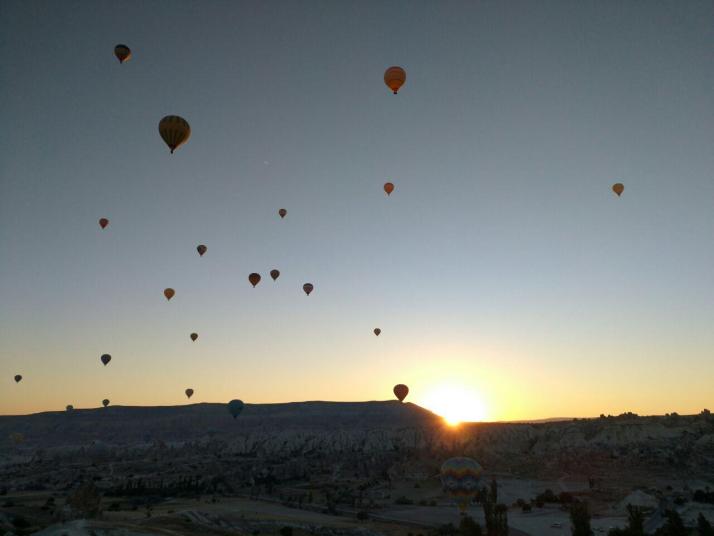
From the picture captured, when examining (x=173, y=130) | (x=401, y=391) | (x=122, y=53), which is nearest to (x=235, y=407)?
(x=401, y=391)

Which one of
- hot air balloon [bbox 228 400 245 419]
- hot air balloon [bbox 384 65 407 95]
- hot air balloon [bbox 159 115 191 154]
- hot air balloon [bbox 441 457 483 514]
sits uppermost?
hot air balloon [bbox 384 65 407 95]

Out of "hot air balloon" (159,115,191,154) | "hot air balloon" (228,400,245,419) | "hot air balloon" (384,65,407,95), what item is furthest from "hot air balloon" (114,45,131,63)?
"hot air balloon" (228,400,245,419)

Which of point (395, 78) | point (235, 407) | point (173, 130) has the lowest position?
point (235, 407)

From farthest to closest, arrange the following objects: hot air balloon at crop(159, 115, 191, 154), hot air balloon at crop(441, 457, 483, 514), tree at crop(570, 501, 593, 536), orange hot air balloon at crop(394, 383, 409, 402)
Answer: orange hot air balloon at crop(394, 383, 409, 402) < hot air balloon at crop(441, 457, 483, 514) < hot air balloon at crop(159, 115, 191, 154) < tree at crop(570, 501, 593, 536)

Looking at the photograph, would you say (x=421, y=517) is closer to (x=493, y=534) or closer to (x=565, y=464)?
(x=493, y=534)

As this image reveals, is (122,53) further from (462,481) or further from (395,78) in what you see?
(462,481)

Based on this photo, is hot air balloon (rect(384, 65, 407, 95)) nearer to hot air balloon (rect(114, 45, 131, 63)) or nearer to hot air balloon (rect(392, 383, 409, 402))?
hot air balloon (rect(114, 45, 131, 63))

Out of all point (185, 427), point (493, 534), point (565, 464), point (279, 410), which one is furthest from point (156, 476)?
point (279, 410)
